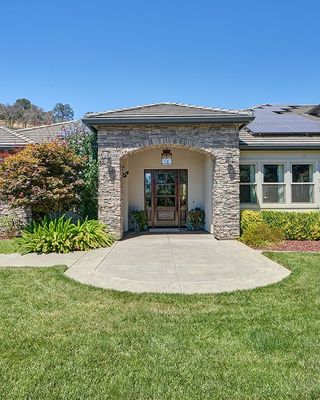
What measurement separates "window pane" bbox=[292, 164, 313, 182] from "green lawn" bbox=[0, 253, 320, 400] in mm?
8406

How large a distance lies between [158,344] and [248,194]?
10.4m

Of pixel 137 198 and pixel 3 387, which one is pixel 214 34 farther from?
pixel 3 387

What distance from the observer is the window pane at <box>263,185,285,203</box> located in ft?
42.3

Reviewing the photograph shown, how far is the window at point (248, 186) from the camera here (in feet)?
42.3

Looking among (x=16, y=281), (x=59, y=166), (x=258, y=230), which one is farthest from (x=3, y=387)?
(x=258, y=230)

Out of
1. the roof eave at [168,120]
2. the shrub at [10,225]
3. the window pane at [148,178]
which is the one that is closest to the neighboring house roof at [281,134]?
the roof eave at [168,120]

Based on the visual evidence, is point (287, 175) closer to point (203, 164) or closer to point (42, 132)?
point (203, 164)

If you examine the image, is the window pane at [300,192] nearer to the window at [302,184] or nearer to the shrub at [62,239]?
the window at [302,184]

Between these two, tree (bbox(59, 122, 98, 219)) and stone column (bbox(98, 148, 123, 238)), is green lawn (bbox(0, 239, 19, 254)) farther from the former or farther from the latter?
stone column (bbox(98, 148, 123, 238))

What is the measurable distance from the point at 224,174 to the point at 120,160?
3974 millimetres

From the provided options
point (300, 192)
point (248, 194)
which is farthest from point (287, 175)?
point (248, 194)

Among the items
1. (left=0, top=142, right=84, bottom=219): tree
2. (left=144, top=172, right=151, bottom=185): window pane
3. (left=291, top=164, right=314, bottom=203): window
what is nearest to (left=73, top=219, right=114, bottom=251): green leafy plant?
(left=0, top=142, right=84, bottom=219): tree

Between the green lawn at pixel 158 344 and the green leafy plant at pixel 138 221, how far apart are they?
324 inches

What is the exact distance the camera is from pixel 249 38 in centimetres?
1394
